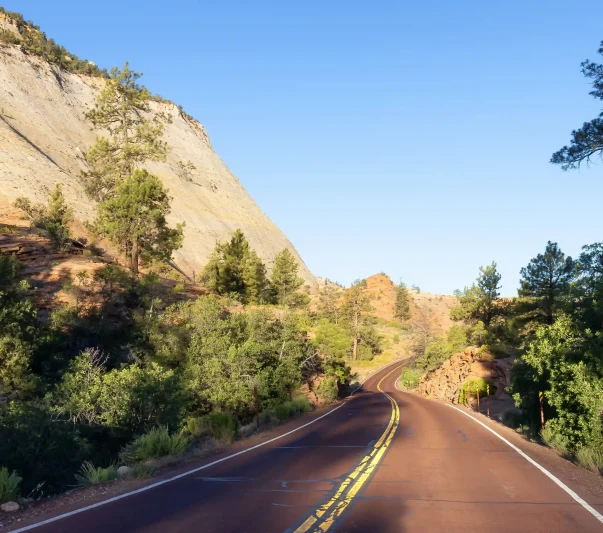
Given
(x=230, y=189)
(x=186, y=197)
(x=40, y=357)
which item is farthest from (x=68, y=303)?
(x=230, y=189)

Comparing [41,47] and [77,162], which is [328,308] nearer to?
[77,162]

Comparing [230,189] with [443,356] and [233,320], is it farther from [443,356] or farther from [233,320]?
[233,320]

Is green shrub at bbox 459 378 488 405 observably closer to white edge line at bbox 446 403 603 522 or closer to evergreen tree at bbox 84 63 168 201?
white edge line at bbox 446 403 603 522

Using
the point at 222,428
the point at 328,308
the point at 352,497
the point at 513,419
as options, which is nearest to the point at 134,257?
the point at 222,428

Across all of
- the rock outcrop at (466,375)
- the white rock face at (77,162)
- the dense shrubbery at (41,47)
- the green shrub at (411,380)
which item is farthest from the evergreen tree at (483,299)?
the dense shrubbery at (41,47)

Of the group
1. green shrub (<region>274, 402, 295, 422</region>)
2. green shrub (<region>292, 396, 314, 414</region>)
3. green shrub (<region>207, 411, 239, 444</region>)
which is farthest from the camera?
green shrub (<region>292, 396, 314, 414</region>)

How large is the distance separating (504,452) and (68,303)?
18689 mm

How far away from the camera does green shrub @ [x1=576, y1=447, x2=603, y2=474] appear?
11345 millimetres

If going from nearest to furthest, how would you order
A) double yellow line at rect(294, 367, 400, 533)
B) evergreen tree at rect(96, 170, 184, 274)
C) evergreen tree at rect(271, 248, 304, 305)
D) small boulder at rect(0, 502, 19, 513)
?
1. double yellow line at rect(294, 367, 400, 533)
2. small boulder at rect(0, 502, 19, 513)
3. evergreen tree at rect(96, 170, 184, 274)
4. evergreen tree at rect(271, 248, 304, 305)

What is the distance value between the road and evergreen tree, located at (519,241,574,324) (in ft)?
82.0

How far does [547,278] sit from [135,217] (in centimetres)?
2796

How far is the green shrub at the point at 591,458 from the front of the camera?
11.3 m

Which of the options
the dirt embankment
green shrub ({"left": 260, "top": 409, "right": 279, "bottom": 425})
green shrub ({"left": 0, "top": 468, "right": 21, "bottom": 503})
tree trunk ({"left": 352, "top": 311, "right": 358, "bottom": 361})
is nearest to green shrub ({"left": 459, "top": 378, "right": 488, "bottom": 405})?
the dirt embankment

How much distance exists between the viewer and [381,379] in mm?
71188
